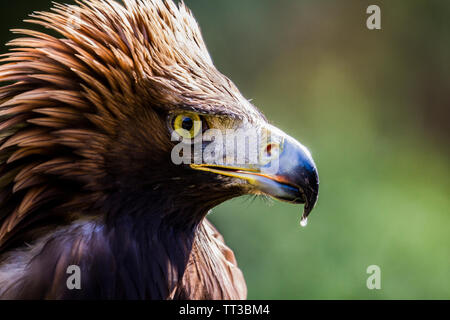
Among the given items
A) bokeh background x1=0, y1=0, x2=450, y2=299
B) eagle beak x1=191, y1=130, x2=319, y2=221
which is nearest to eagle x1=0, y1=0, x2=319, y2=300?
eagle beak x1=191, y1=130, x2=319, y2=221

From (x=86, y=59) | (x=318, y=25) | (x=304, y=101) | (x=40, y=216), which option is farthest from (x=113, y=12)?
(x=318, y=25)

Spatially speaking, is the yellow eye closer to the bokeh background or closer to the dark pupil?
the dark pupil

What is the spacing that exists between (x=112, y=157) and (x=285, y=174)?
0.57m

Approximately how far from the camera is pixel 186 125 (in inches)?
76.0

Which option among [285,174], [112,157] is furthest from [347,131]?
[112,157]

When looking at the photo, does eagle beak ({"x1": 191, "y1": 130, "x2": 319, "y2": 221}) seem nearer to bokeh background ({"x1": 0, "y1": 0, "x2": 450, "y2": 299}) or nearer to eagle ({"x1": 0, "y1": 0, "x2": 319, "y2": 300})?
eagle ({"x1": 0, "y1": 0, "x2": 319, "y2": 300})

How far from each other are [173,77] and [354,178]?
12.3 feet

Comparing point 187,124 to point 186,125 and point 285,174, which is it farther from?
point 285,174

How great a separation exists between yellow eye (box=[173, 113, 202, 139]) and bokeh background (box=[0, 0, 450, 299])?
2.58m

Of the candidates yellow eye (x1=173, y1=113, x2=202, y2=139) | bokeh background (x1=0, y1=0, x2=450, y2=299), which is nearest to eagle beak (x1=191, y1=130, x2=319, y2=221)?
yellow eye (x1=173, y1=113, x2=202, y2=139)

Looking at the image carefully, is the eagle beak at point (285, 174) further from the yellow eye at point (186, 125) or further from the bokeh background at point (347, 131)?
the bokeh background at point (347, 131)

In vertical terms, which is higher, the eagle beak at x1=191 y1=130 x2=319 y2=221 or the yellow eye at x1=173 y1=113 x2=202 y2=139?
the yellow eye at x1=173 y1=113 x2=202 y2=139

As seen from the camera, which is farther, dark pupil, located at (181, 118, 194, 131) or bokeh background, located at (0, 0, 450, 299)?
bokeh background, located at (0, 0, 450, 299)

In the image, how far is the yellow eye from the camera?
6.31 feet
